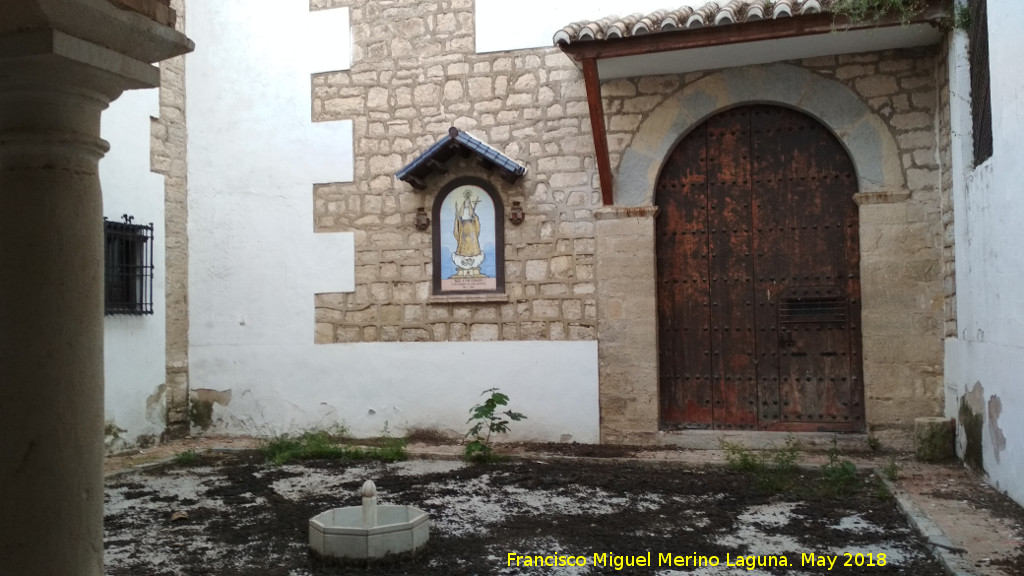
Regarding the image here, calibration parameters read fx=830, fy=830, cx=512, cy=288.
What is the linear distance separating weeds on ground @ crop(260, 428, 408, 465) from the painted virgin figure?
1635 mm

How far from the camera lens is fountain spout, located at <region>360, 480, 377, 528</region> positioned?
3.92 metres

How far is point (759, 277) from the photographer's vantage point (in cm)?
696

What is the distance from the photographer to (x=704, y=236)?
709 cm

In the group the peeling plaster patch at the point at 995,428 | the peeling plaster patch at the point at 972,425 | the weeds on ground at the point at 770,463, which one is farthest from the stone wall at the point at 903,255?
the peeling plaster patch at the point at 995,428

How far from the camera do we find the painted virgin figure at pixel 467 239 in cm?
748

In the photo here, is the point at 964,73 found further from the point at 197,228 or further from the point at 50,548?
the point at 197,228

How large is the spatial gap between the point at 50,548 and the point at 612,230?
555cm

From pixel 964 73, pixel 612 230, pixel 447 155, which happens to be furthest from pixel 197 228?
pixel 964 73

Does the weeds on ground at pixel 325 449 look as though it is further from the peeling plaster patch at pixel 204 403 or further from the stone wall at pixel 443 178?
the stone wall at pixel 443 178

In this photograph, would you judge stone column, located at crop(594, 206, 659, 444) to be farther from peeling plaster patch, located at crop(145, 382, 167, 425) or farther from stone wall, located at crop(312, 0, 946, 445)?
peeling plaster patch, located at crop(145, 382, 167, 425)

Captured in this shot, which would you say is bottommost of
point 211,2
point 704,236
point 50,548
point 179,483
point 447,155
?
point 179,483

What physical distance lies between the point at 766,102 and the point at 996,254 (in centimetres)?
244

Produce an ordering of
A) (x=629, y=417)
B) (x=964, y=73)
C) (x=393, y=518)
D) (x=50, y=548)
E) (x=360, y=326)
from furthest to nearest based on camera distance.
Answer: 1. (x=360, y=326)
2. (x=629, y=417)
3. (x=964, y=73)
4. (x=393, y=518)
5. (x=50, y=548)

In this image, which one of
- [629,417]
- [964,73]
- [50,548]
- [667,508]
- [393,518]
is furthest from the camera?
[629,417]
